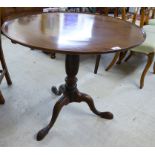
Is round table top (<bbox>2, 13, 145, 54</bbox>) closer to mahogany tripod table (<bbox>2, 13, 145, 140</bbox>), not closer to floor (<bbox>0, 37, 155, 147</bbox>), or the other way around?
mahogany tripod table (<bbox>2, 13, 145, 140</bbox>)

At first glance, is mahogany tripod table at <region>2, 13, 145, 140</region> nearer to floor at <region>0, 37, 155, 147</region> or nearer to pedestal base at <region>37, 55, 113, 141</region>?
pedestal base at <region>37, 55, 113, 141</region>

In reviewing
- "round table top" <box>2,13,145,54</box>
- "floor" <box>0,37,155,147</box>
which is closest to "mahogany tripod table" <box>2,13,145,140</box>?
"round table top" <box>2,13,145,54</box>

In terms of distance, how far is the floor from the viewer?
1.46 meters

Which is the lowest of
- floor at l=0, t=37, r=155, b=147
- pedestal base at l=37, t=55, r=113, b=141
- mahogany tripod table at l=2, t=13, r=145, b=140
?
floor at l=0, t=37, r=155, b=147

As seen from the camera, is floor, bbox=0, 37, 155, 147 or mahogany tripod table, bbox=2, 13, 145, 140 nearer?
mahogany tripod table, bbox=2, 13, 145, 140

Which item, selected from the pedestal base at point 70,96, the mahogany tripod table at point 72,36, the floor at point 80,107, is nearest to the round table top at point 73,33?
the mahogany tripod table at point 72,36

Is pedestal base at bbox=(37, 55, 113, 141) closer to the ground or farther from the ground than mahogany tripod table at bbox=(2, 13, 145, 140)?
closer to the ground

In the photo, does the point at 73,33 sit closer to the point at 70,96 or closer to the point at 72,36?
the point at 72,36

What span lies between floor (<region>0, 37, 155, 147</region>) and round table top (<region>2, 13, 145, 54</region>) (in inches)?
28.2

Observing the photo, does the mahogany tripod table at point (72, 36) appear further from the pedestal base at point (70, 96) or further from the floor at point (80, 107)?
the floor at point (80, 107)

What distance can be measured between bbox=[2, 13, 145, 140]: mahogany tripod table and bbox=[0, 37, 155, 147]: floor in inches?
4.6

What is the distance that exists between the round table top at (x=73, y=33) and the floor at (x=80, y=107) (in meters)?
0.72

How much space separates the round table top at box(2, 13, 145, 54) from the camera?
1.04 meters
